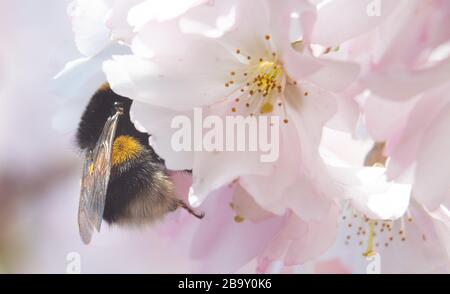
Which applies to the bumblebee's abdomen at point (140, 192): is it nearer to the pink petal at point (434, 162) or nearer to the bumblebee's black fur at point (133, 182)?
the bumblebee's black fur at point (133, 182)

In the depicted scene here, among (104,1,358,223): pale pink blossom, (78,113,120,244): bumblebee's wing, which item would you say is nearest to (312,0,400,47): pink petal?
(104,1,358,223): pale pink blossom

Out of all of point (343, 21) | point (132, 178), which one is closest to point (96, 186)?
point (132, 178)

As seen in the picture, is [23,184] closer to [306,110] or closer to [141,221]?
[141,221]

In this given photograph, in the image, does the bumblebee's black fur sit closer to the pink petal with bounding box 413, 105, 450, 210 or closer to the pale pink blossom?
the pale pink blossom

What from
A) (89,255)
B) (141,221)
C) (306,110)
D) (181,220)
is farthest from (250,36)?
(89,255)

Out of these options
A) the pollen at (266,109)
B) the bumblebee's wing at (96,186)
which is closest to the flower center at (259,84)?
the pollen at (266,109)

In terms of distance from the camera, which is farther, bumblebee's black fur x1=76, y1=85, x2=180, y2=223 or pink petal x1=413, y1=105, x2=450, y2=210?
bumblebee's black fur x1=76, y1=85, x2=180, y2=223
